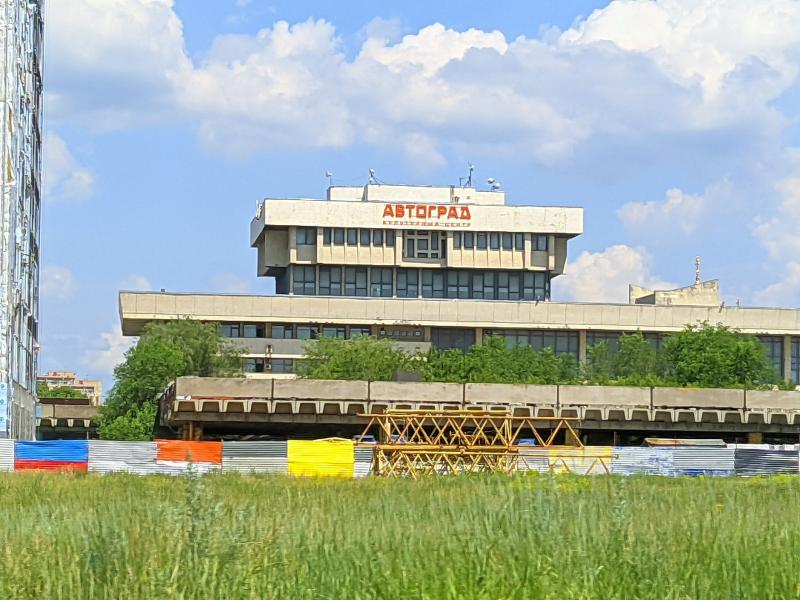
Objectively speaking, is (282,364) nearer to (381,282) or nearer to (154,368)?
(381,282)

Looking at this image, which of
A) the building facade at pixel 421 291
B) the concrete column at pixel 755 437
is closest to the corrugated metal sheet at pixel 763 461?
the concrete column at pixel 755 437

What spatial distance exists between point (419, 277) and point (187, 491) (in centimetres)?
11790

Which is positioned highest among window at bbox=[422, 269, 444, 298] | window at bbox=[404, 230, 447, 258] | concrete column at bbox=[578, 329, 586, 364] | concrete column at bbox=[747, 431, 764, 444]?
window at bbox=[404, 230, 447, 258]

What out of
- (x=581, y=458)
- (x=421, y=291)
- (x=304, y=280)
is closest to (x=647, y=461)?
(x=581, y=458)

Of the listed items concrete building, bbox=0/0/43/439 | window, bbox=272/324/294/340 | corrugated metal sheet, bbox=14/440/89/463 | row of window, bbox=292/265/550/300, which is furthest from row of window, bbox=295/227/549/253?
corrugated metal sheet, bbox=14/440/89/463

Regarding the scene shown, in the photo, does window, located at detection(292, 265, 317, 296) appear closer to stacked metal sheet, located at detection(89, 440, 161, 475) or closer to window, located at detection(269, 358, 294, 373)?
window, located at detection(269, 358, 294, 373)

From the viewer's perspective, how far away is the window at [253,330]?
12350cm

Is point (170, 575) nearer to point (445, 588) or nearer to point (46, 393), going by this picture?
point (445, 588)

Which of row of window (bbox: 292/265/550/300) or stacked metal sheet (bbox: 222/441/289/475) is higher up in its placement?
row of window (bbox: 292/265/550/300)

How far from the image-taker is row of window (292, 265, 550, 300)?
427 feet

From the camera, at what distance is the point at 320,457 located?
167 feet

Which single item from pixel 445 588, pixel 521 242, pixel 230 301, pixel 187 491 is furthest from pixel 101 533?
pixel 521 242

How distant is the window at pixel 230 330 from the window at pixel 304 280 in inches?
323

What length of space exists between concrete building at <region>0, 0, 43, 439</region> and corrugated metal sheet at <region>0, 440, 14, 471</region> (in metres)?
5.31
